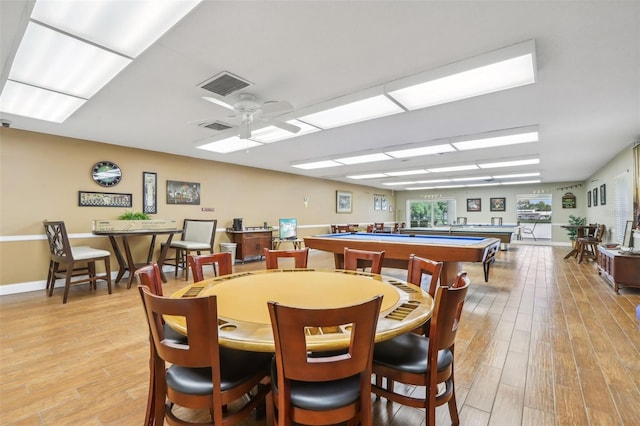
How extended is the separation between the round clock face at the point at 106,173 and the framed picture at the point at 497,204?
13.3m

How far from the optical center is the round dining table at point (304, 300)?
3.84 ft

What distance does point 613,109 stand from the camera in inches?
138

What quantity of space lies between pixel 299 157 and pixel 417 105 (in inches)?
138

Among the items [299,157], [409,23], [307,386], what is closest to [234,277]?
[307,386]

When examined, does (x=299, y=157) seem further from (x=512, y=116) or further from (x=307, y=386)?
(x=307, y=386)


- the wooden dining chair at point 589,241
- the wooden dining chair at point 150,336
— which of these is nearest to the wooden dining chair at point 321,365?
the wooden dining chair at point 150,336

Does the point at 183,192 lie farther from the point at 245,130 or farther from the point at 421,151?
the point at 421,151

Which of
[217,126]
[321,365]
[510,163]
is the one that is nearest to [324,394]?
[321,365]

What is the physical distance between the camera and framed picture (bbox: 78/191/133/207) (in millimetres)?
5023

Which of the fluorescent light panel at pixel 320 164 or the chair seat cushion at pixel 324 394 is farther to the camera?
the fluorescent light panel at pixel 320 164

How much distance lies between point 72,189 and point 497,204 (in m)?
14.0

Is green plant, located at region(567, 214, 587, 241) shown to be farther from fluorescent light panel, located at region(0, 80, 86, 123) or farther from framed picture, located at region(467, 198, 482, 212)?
fluorescent light panel, located at region(0, 80, 86, 123)

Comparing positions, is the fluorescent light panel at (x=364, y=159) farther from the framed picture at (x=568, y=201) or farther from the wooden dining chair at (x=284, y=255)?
the framed picture at (x=568, y=201)

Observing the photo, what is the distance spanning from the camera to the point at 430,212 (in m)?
14.2
